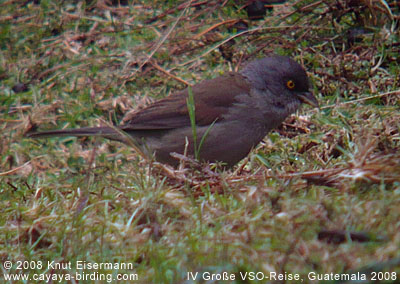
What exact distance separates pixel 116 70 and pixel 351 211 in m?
5.06

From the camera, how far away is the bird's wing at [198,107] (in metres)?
5.14

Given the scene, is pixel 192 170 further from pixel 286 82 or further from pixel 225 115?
pixel 286 82

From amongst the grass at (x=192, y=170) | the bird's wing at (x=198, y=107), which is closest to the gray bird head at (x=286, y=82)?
the bird's wing at (x=198, y=107)

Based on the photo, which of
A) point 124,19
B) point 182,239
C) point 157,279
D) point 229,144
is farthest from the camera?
point 124,19

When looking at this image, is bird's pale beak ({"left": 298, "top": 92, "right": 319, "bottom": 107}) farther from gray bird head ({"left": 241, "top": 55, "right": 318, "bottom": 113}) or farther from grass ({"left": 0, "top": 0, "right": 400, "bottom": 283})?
grass ({"left": 0, "top": 0, "right": 400, "bottom": 283})

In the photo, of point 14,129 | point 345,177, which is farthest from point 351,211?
point 14,129

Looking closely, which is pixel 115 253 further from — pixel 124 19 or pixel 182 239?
pixel 124 19

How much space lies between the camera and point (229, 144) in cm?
491

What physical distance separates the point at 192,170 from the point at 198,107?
1341mm

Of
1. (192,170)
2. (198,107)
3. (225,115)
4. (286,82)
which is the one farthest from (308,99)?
(192,170)

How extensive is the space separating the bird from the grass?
239mm

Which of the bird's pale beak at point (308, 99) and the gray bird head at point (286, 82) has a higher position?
the gray bird head at point (286, 82)

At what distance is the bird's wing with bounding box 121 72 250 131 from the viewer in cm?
514

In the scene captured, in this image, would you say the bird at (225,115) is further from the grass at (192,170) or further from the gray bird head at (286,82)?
the grass at (192,170)
